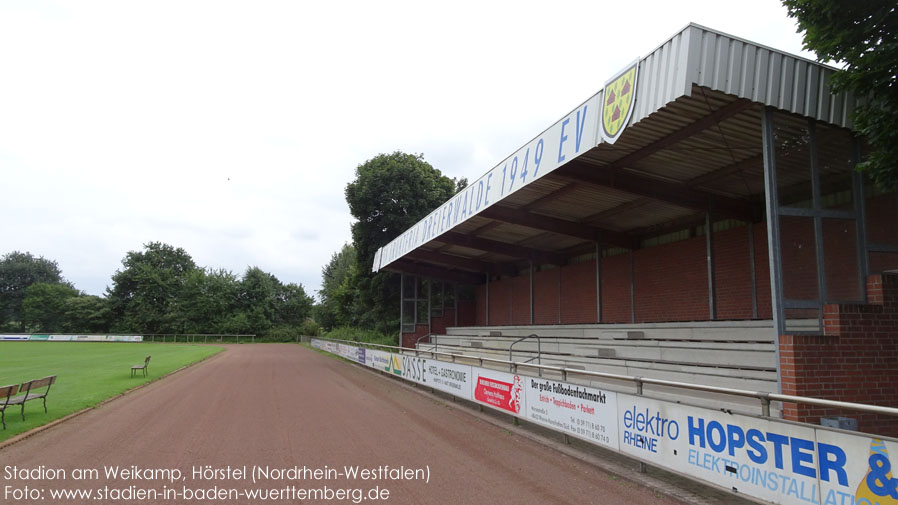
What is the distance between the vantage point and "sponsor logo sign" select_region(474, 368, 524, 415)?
31.7 feet

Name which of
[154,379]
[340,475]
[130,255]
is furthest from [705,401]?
[130,255]

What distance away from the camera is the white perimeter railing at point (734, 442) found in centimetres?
402

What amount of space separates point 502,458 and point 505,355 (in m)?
10.1

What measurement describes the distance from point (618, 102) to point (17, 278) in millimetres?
124249

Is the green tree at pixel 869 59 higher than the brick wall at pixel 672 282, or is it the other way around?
the green tree at pixel 869 59

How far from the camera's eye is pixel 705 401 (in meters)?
7.69

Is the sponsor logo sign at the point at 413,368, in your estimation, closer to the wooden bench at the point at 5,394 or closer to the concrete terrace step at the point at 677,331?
the concrete terrace step at the point at 677,331

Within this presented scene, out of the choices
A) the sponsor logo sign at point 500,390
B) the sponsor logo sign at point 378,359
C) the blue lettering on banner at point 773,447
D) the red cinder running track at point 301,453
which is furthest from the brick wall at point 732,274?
the sponsor logo sign at point 378,359

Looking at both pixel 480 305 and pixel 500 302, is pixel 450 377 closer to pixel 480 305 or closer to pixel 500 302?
pixel 500 302

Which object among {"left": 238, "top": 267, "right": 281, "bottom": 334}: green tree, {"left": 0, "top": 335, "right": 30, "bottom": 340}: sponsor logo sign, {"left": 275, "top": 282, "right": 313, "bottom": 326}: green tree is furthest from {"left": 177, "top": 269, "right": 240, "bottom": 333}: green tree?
{"left": 0, "top": 335, "right": 30, "bottom": 340}: sponsor logo sign

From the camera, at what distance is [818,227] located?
7371 millimetres

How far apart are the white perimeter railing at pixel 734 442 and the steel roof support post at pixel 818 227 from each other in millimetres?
2497

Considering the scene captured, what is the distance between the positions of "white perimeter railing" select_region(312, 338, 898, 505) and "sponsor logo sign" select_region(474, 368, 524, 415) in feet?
1.31

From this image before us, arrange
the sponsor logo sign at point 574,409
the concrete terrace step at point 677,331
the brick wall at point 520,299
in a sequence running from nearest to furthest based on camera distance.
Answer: the sponsor logo sign at point 574,409, the concrete terrace step at point 677,331, the brick wall at point 520,299
